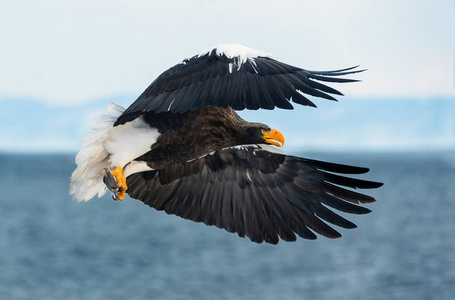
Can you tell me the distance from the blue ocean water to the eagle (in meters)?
28.6

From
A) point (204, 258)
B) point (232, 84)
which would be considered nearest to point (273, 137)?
point (232, 84)

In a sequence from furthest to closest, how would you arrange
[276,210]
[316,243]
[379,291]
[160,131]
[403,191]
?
[403,191] < [316,243] < [379,291] < [276,210] < [160,131]

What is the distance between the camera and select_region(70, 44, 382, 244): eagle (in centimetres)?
441

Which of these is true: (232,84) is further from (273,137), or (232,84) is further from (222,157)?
(222,157)

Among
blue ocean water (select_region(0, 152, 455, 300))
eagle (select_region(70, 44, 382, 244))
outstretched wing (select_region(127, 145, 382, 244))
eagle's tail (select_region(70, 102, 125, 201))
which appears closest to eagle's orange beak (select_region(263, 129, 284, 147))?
eagle (select_region(70, 44, 382, 244))

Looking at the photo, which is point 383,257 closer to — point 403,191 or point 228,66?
point 403,191

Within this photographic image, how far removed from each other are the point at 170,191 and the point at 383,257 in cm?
4150

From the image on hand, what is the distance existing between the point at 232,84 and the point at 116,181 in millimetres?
1402

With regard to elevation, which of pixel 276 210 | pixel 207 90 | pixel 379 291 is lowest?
pixel 379 291

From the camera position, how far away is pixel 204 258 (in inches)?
1665

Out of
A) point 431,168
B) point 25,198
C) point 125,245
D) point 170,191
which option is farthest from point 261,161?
point 431,168

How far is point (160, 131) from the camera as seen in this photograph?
522cm

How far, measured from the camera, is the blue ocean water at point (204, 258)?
121 feet

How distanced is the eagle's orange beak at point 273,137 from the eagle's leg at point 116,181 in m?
1.10
